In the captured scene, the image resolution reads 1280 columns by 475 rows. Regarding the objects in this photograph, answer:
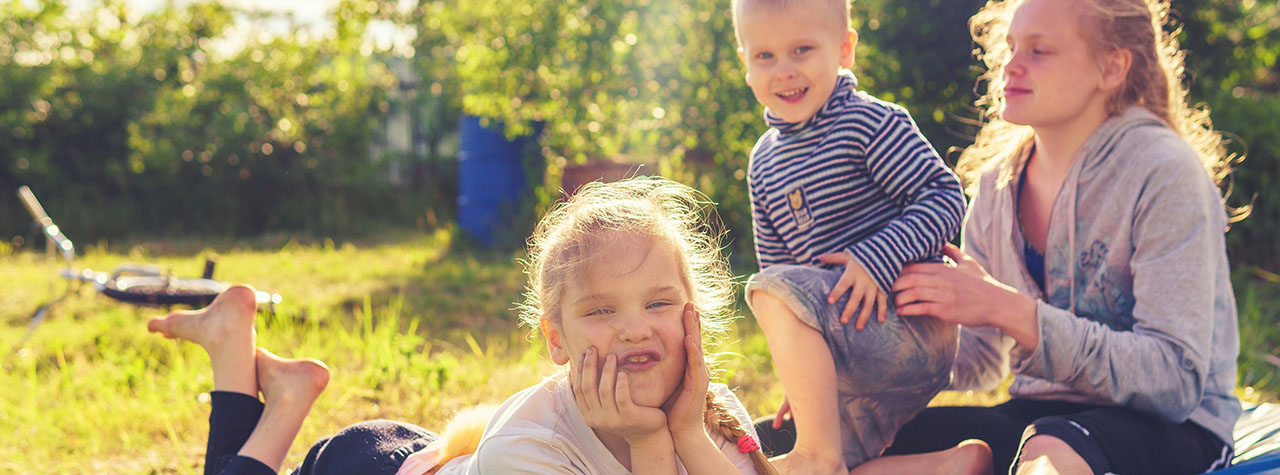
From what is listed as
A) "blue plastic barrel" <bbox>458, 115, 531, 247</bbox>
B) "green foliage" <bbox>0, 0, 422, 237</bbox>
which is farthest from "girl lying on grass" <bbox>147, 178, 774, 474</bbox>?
"green foliage" <bbox>0, 0, 422, 237</bbox>

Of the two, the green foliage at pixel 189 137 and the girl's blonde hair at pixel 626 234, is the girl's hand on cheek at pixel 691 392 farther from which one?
the green foliage at pixel 189 137

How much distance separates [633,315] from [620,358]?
0.07 meters

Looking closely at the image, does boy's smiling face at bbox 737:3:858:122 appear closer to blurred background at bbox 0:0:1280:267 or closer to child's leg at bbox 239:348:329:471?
child's leg at bbox 239:348:329:471

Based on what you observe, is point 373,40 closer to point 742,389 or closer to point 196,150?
point 196,150

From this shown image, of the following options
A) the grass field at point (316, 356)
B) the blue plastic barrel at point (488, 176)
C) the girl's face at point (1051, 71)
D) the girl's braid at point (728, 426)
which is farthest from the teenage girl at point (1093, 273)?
the blue plastic barrel at point (488, 176)

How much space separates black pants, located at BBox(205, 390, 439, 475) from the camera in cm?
206

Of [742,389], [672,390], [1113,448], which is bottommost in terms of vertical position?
[742,389]

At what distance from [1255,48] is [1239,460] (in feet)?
15.0

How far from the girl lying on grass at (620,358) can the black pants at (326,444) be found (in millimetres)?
169

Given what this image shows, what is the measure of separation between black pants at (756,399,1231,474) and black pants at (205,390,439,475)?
85cm

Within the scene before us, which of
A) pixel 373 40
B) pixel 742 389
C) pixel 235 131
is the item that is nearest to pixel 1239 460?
pixel 742 389

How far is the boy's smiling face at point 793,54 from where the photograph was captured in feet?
7.25

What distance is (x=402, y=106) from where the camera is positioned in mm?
9680

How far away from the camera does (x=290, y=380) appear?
231 cm
